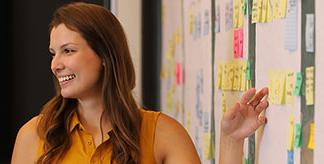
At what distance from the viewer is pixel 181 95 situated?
2797 mm

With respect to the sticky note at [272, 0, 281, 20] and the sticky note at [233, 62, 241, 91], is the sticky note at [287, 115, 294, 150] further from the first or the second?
the sticky note at [233, 62, 241, 91]

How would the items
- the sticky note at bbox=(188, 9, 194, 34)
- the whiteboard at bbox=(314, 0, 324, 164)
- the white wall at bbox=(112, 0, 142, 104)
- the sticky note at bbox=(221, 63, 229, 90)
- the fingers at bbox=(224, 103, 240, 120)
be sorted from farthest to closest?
the white wall at bbox=(112, 0, 142, 104) → the sticky note at bbox=(188, 9, 194, 34) → the sticky note at bbox=(221, 63, 229, 90) → the fingers at bbox=(224, 103, 240, 120) → the whiteboard at bbox=(314, 0, 324, 164)

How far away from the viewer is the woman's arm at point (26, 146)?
189 cm

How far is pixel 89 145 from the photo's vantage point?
1856 millimetres

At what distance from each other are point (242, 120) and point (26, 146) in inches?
27.0

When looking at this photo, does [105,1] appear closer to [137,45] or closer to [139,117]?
[137,45]

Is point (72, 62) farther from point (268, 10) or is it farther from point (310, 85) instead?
point (310, 85)

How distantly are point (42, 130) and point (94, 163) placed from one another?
20cm

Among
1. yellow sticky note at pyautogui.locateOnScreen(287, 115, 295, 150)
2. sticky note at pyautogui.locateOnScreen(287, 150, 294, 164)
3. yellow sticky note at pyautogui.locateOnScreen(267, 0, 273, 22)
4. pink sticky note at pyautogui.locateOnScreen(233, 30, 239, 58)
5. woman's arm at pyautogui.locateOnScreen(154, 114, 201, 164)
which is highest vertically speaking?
yellow sticky note at pyautogui.locateOnScreen(267, 0, 273, 22)

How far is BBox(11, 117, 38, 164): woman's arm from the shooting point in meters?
1.89

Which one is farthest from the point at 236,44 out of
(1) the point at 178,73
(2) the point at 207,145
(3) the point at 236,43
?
(1) the point at 178,73

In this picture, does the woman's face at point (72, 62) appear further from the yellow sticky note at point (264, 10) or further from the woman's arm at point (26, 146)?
the yellow sticky note at point (264, 10)

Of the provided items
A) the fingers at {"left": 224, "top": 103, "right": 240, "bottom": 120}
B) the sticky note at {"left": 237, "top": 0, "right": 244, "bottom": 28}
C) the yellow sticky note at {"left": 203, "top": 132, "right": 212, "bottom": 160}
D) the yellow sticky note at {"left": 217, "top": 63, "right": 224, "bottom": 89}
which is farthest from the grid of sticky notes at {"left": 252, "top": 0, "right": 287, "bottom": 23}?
the yellow sticky note at {"left": 203, "top": 132, "right": 212, "bottom": 160}

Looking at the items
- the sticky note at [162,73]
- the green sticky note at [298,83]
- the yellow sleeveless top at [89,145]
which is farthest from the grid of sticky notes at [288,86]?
the sticky note at [162,73]
